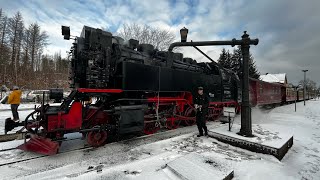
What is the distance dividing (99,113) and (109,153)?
1.31 meters

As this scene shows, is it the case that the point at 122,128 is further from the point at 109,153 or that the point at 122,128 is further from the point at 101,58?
the point at 101,58

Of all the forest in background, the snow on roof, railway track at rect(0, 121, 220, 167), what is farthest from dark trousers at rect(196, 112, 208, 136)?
the snow on roof

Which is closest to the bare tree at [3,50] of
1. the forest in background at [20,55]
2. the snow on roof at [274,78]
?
the forest in background at [20,55]

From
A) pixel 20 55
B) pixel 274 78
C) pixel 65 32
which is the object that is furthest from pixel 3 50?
pixel 274 78

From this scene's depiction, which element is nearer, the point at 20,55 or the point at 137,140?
the point at 137,140

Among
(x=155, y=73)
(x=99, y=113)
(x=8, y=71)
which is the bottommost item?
(x=99, y=113)

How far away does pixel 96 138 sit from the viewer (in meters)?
5.23

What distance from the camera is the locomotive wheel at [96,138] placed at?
5129 millimetres

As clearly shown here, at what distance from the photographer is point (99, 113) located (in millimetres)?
5598

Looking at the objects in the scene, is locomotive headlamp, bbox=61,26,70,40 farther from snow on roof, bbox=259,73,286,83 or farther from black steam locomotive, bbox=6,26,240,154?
snow on roof, bbox=259,73,286,83

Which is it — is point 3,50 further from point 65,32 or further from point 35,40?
point 65,32

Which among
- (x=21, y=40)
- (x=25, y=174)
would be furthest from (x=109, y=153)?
(x=21, y=40)

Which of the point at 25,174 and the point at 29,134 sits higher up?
the point at 29,134

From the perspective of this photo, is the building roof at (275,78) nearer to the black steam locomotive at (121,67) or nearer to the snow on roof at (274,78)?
the snow on roof at (274,78)
